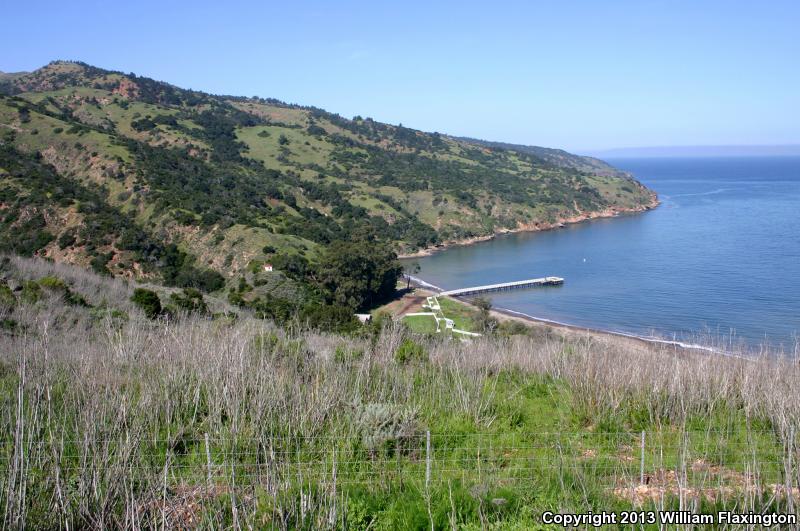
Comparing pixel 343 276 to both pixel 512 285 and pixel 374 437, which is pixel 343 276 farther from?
pixel 374 437

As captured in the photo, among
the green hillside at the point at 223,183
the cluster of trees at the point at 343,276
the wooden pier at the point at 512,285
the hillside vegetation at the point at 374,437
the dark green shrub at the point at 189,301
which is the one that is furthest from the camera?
the wooden pier at the point at 512,285

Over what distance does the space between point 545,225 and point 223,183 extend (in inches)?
1959

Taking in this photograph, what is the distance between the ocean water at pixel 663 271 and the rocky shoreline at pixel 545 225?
175cm

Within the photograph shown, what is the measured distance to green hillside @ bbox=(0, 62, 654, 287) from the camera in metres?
40.9

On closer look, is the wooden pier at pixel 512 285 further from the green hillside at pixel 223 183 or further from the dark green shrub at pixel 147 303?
the dark green shrub at pixel 147 303

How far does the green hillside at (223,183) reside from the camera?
1612 inches

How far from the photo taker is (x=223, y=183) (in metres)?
65.0

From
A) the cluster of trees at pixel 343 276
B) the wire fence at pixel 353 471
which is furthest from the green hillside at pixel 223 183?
the wire fence at pixel 353 471

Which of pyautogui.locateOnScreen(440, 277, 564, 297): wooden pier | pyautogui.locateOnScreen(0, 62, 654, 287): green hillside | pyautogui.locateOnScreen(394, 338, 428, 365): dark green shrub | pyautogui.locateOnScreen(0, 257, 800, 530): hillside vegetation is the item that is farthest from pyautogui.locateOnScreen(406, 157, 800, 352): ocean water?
pyautogui.locateOnScreen(0, 257, 800, 530): hillside vegetation

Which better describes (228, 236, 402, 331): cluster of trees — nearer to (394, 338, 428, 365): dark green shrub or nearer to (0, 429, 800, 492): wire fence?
(394, 338, 428, 365): dark green shrub

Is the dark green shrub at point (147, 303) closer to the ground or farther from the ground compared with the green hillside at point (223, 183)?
closer to the ground

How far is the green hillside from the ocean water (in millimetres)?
10181

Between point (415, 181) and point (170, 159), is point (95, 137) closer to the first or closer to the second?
point (170, 159)

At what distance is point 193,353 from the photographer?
8016mm
